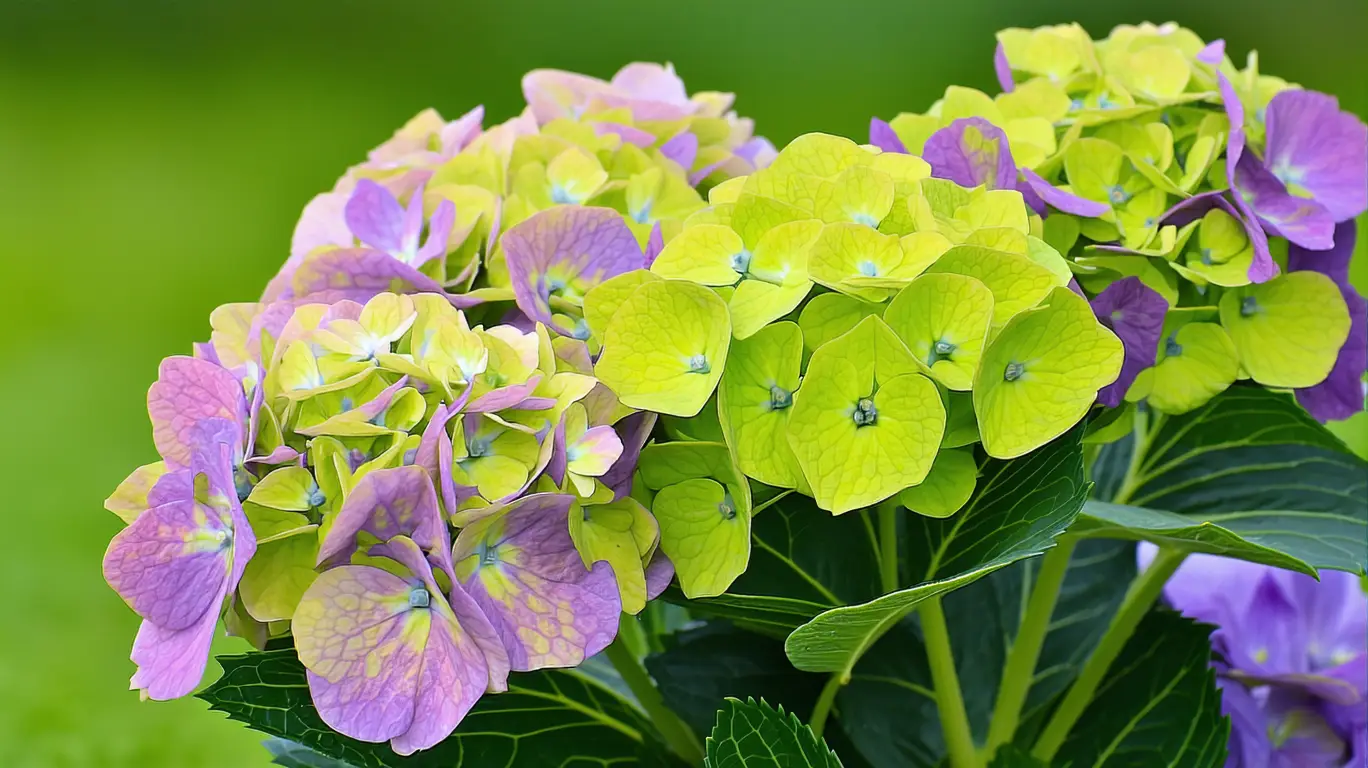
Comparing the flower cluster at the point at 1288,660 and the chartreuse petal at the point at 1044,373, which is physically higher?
the chartreuse petal at the point at 1044,373

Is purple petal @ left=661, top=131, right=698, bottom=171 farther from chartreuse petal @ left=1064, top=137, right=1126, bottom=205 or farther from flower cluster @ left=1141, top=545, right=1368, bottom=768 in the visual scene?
flower cluster @ left=1141, top=545, right=1368, bottom=768

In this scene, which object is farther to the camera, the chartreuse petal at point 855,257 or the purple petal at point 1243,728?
the purple petal at point 1243,728

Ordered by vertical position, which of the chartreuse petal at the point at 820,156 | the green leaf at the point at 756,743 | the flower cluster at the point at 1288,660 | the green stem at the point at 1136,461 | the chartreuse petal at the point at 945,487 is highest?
the chartreuse petal at the point at 820,156

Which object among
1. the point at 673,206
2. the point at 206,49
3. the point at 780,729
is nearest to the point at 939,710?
the point at 780,729

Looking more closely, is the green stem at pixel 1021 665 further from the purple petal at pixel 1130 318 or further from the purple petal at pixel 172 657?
the purple petal at pixel 172 657

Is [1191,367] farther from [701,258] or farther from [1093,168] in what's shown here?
[701,258]

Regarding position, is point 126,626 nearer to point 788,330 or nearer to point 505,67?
point 788,330

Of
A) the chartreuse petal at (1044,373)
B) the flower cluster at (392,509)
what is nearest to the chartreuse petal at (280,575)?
the flower cluster at (392,509)
